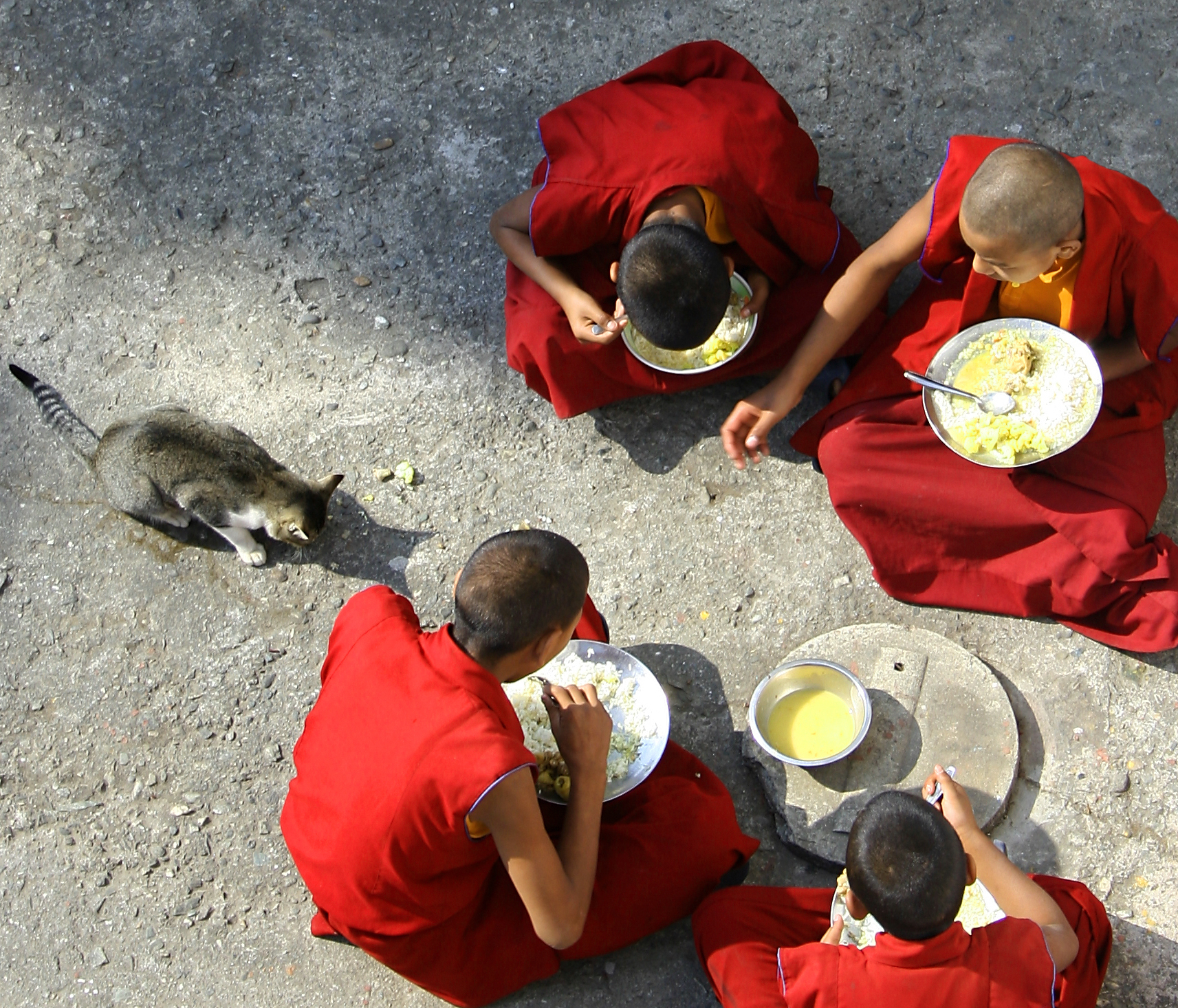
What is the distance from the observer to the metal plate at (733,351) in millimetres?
3016

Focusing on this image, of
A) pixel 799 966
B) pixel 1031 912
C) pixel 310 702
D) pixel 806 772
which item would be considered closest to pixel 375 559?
pixel 310 702

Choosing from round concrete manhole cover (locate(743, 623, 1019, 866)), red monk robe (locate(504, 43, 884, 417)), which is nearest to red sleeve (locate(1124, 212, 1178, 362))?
red monk robe (locate(504, 43, 884, 417))

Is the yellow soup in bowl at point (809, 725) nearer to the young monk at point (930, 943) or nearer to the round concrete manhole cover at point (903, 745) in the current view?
the round concrete manhole cover at point (903, 745)

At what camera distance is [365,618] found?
2352 millimetres

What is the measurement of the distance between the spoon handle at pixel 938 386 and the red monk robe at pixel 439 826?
1.15 m

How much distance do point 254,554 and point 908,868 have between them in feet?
7.08

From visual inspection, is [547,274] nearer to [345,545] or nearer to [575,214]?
[575,214]

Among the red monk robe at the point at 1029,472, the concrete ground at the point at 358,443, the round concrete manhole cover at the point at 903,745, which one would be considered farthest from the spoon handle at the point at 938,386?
the round concrete manhole cover at the point at 903,745

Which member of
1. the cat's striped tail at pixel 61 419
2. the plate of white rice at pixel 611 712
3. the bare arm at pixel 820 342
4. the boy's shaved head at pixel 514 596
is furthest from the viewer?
the cat's striped tail at pixel 61 419

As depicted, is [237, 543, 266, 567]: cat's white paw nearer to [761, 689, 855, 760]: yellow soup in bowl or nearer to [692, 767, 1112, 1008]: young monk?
[761, 689, 855, 760]: yellow soup in bowl

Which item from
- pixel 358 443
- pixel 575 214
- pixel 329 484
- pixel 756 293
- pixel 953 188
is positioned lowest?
pixel 358 443

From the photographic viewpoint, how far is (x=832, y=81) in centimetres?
362

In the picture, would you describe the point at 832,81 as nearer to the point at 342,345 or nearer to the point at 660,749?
the point at 342,345

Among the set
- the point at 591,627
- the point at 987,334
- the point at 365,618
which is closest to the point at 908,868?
the point at 591,627
